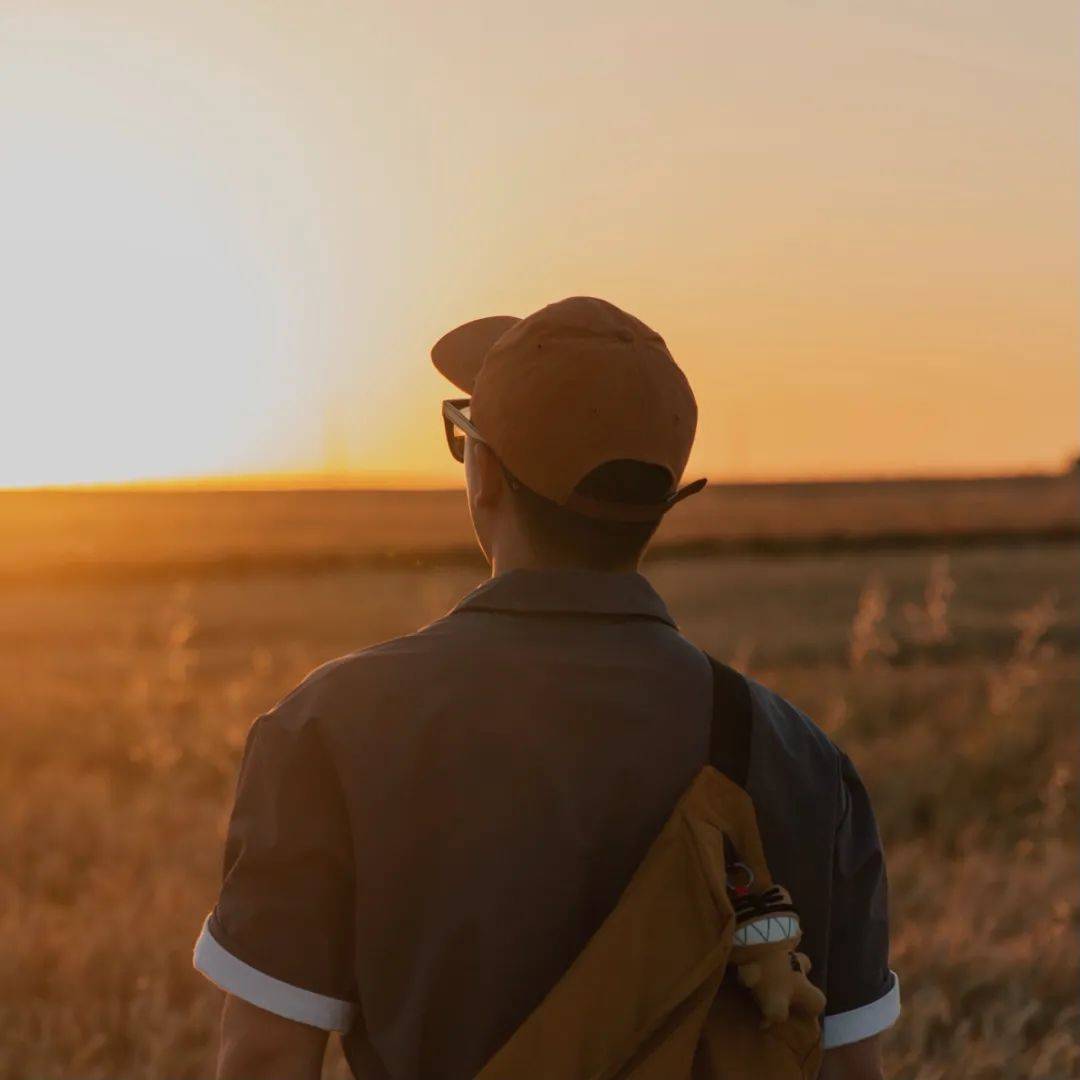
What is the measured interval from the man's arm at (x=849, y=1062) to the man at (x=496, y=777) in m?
0.34

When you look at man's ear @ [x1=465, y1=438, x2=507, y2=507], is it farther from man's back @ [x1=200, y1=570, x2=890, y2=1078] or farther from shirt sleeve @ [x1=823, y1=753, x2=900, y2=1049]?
shirt sleeve @ [x1=823, y1=753, x2=900, y2=1049]

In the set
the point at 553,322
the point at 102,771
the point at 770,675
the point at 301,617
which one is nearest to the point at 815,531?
the point at 301,617

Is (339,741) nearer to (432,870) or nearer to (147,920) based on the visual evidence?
(432,870)

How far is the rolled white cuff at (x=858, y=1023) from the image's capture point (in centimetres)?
211

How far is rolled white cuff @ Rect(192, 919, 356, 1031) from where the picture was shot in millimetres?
1853

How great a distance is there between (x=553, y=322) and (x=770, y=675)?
10238 mm

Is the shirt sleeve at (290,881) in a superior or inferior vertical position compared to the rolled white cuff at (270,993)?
superior

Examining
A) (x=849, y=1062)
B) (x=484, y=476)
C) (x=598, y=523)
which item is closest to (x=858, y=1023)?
(x=849, y=1062)

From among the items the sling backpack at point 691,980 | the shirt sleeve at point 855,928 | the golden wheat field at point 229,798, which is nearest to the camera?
the sling backpack at point 691,980

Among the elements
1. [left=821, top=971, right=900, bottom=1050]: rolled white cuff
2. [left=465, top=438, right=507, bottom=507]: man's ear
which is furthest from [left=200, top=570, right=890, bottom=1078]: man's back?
[left=821, top=971, right=900, bottom=1050]: rolled white cuff

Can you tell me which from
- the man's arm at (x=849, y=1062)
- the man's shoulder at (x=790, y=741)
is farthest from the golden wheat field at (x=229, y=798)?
the man's shoulder at (x=790, y=741)

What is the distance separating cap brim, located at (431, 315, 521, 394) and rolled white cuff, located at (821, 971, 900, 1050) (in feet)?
3.39

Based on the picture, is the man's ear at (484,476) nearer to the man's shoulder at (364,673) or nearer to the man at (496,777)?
the man at (496,777)

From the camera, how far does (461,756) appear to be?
5.98 ft
